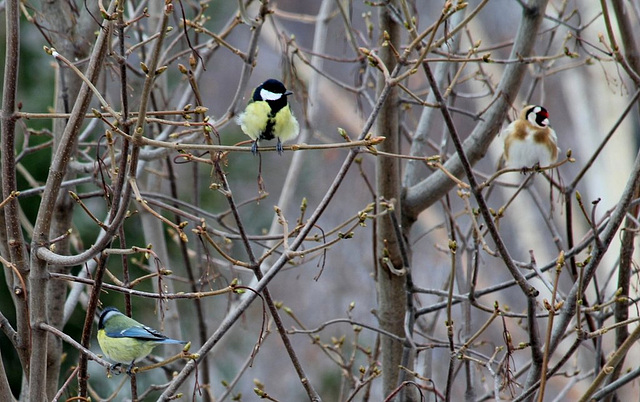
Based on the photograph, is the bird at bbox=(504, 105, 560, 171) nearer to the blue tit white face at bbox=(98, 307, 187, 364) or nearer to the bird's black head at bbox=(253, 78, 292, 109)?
the bird's black head at bbox=(253, 78, 292, 109)

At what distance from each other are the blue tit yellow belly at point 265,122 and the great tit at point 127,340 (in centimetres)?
79

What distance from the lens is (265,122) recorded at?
2557 millimetres

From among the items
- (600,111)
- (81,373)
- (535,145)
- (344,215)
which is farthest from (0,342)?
(600,111)

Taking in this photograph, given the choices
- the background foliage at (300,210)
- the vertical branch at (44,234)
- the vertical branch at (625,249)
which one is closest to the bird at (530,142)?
the background foliage at (300,210)

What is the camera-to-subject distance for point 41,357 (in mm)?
1830

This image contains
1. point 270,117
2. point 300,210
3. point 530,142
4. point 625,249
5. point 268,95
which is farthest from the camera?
point 300,210

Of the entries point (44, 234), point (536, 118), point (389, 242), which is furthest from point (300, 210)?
point (44, 234)

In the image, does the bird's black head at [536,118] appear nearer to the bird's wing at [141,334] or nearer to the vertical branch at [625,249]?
the vertical branch at [625,249]

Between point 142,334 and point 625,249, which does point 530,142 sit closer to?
point 625,249

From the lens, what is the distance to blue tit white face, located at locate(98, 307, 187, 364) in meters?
2.59

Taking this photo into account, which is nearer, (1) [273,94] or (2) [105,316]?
(1) [273,94]

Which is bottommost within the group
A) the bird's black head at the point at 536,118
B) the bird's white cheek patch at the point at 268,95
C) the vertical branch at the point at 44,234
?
the vertical branch at the point at 44,234

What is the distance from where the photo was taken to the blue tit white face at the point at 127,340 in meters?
2.59

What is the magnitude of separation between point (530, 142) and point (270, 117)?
133 centimetres
